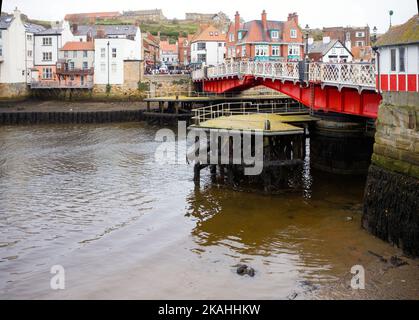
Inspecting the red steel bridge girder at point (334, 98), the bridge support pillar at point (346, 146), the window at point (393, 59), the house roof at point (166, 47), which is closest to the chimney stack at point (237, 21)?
the red steel bridge girder at point (334, 98)

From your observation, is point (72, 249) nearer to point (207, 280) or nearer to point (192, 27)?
point (207, 280)

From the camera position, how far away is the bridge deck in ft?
87.2

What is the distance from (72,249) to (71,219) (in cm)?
377

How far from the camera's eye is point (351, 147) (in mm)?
30328

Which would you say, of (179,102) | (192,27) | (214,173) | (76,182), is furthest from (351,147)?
(192,27)

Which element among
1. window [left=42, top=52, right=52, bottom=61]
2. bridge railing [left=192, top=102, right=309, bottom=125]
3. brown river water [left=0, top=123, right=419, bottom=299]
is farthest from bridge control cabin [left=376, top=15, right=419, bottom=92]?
window [left=42, top=52, right=52, bottom=61]

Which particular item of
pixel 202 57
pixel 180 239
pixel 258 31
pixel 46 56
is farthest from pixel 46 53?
pixel 180 239

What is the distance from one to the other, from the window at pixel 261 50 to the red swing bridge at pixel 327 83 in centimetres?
3115

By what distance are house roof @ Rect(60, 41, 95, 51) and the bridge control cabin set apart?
54.9 m

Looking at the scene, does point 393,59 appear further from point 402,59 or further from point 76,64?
point 76,64

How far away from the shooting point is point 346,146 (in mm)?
30422

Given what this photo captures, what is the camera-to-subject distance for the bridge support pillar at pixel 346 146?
3022 centimetres

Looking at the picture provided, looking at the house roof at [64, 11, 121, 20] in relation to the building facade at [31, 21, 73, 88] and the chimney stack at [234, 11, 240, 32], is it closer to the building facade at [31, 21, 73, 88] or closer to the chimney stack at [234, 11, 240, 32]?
the building facade at [31, 21, 73, 88]

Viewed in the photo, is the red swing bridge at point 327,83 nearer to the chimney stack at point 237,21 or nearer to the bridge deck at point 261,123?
the bridge deck at point 261,123
